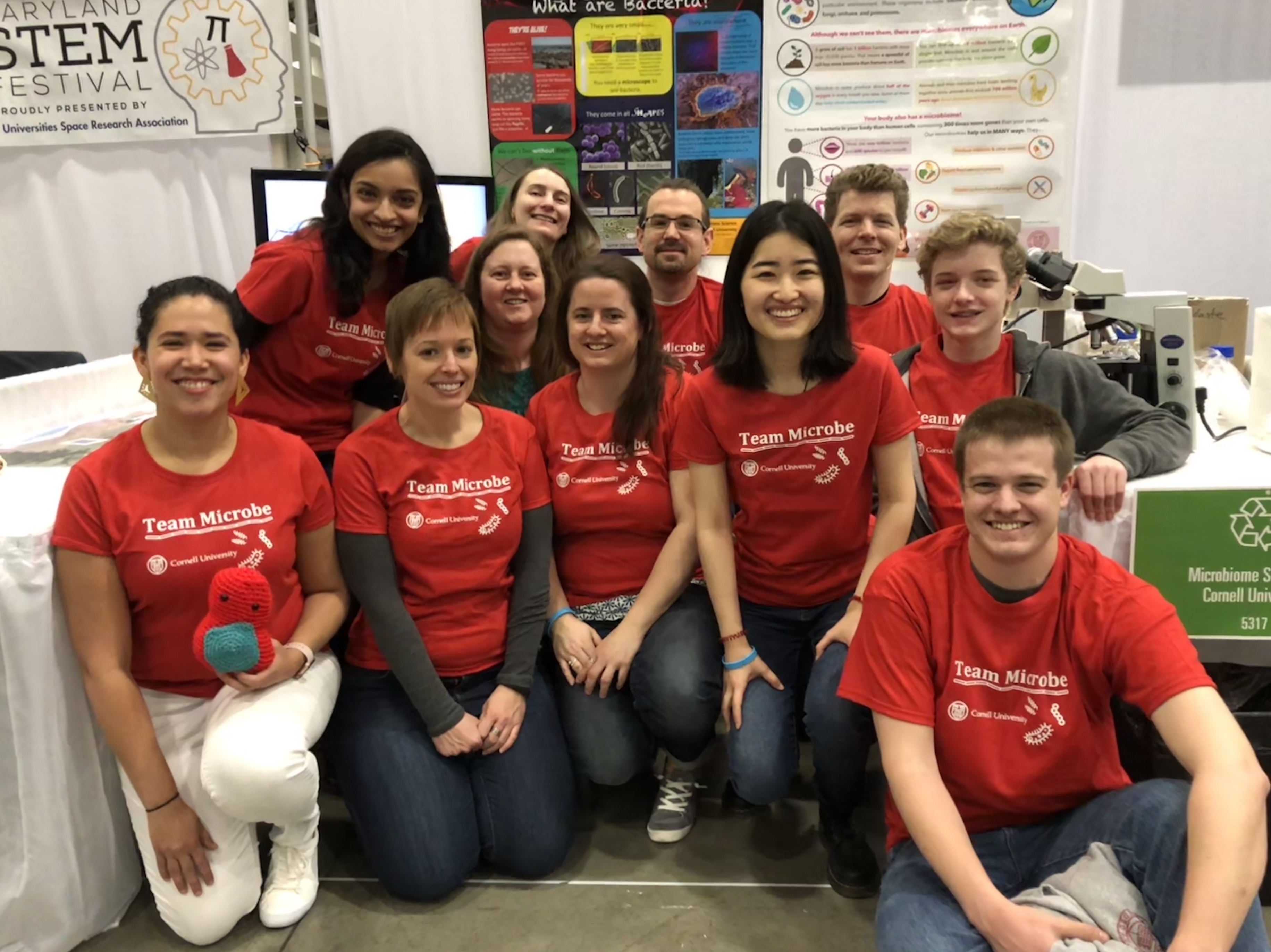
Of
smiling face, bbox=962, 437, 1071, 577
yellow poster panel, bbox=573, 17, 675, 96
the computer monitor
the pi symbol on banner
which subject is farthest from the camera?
the pi symbol on banner

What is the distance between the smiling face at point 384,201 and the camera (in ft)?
6.48

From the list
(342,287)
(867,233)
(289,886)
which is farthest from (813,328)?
(289,886)

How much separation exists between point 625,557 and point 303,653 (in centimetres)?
65

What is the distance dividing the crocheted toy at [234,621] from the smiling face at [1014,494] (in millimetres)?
1117

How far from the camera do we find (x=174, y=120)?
3529 millimetres

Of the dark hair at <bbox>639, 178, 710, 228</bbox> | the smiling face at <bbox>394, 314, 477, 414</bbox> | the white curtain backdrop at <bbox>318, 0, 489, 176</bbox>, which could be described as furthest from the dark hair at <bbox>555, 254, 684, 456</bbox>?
the white curtain backdrop at <bbox>318, 0, 489, 176</bbox>

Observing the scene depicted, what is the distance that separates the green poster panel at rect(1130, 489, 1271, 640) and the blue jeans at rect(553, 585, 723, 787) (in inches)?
31.7

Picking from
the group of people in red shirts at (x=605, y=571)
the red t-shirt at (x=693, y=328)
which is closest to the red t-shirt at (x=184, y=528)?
the group of people in red shirts at (x=605, y=571)

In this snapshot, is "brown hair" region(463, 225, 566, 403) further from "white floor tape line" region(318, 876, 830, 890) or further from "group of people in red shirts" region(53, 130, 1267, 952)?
"white floor tape line" region(318, 876, 830, 890)

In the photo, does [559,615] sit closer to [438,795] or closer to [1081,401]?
[438,795]

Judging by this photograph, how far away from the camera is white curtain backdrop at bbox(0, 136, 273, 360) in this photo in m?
3.62

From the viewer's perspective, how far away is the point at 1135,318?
190 centimetres

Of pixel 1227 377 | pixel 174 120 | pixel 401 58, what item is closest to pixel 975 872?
pixel 1227 377

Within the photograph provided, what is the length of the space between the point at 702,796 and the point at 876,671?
0.79 meters
